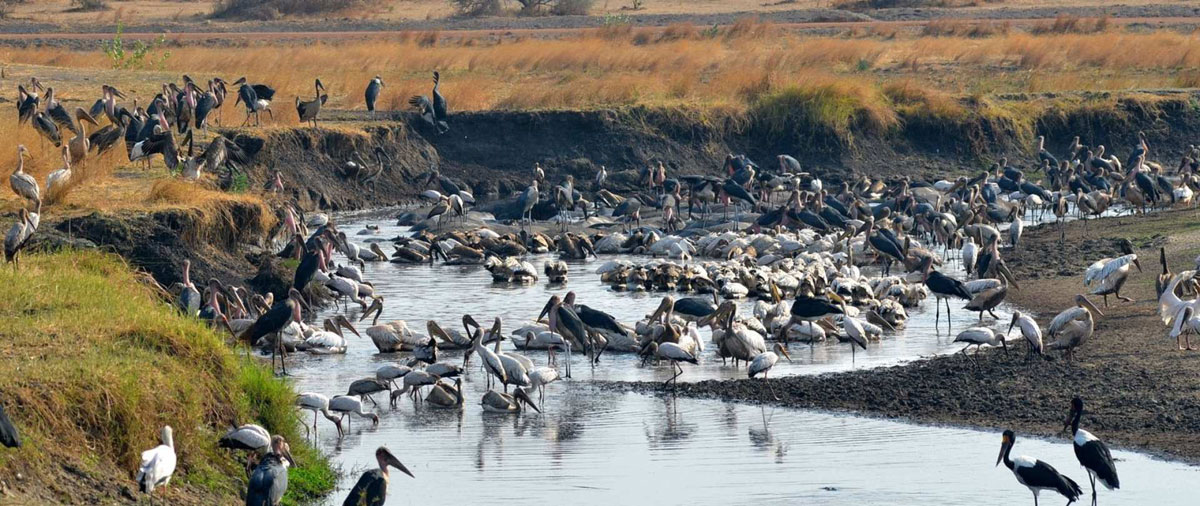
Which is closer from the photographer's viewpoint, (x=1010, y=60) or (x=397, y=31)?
(x=1010, y=60)

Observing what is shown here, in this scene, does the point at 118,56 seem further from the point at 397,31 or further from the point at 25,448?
the point at 25,448

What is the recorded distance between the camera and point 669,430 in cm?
1120

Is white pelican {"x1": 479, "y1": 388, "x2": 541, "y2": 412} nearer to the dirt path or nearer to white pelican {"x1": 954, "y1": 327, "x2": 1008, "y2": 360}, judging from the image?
the dirt path

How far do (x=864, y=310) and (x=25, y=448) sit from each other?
10348 millimetres

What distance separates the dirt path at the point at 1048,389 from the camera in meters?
10.7

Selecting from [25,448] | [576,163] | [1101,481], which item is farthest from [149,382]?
[576,163]

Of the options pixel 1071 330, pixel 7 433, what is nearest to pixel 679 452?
pixel 1071 330

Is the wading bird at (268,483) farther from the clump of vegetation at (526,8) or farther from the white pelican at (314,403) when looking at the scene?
the clump of vegetation at (526,8)

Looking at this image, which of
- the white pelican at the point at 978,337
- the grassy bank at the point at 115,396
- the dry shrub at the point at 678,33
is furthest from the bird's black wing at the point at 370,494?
the dry shrub at the point at 678,33

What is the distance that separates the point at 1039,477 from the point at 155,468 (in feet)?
15.7

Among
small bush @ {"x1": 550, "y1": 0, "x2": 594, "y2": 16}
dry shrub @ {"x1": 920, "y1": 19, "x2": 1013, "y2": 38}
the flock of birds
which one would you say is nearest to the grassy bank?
the flock of birds

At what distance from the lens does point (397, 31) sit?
158 feet

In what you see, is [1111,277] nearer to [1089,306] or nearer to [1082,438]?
[1089,306]

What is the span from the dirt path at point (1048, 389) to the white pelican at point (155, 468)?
557 centimetres
